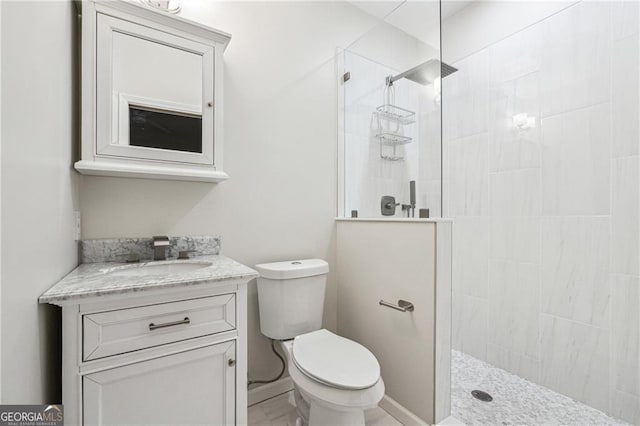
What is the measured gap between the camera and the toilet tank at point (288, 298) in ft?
5.04

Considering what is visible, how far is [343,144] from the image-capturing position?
204 centimetres

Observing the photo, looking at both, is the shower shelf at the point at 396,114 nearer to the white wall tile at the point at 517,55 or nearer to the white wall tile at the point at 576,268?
the white wall tile at the point at 517,55

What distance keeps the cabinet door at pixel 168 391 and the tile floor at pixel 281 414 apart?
19.6 inches

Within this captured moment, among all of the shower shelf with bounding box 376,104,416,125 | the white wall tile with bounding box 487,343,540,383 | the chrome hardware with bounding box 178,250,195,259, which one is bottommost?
the white wall tile with bounding box 487,343,540,383

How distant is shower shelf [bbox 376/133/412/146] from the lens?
1.63m

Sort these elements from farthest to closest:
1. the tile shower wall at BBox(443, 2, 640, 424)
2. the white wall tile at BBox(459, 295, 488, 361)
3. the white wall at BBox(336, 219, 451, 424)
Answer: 1. the white wall tile at BBox(459, 295, 488, 361)
2. the tile shower wall at BBox(443, 2, 640, 424)
3. the white wall at BBox(336, 219, 451, 424)

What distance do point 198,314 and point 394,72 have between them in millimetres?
1616

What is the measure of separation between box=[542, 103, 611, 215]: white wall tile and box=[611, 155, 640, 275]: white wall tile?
41 millimetres

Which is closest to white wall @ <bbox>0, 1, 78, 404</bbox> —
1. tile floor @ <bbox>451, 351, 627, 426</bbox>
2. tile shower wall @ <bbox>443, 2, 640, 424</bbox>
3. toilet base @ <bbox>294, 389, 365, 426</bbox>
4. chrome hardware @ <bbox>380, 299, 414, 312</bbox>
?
toilet base @ <bbox>294, 389, 365, 426</bbox>

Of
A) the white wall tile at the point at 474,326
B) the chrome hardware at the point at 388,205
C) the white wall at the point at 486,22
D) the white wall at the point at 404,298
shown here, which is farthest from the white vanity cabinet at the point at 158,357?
the white wall at the point at 486,22

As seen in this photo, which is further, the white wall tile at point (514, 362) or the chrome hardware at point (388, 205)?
the white wall tile at point (514, 362)

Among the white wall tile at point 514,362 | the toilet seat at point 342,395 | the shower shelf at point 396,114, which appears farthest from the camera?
the white wall tile at point 514,362

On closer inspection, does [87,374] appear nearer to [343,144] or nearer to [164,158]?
[164,158]

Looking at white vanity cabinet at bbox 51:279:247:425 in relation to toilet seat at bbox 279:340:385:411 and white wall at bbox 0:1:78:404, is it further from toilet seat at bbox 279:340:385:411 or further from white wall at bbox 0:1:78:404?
toilet seat at bbox 279:340:385:411
